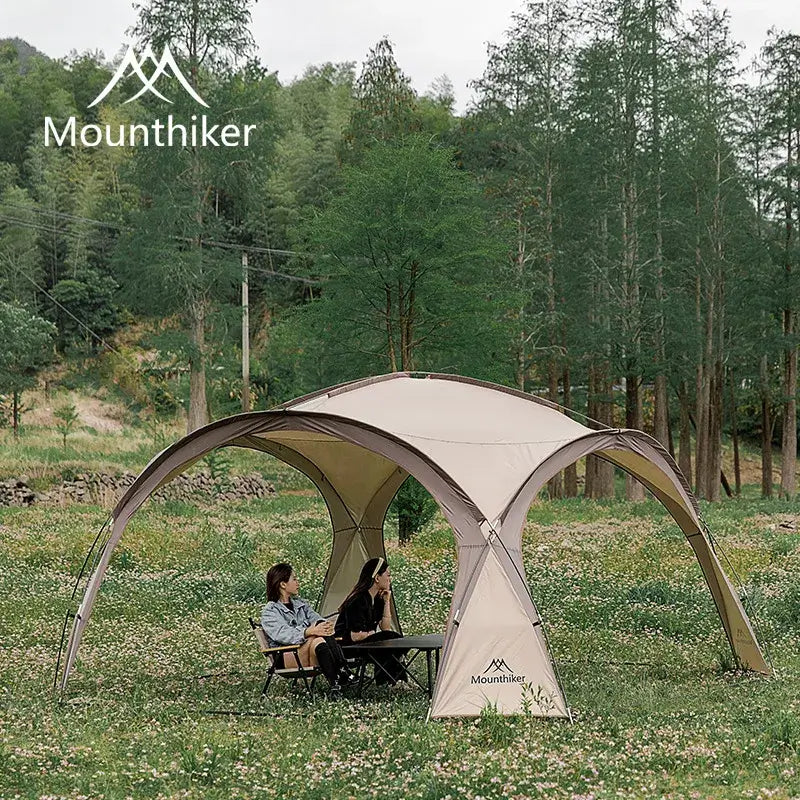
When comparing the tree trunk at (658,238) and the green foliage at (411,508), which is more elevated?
the tree trunk at (658,238)

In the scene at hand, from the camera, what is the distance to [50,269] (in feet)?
206

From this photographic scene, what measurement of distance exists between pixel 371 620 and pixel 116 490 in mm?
21740

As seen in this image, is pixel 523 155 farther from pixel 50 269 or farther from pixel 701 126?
pixel 50 269

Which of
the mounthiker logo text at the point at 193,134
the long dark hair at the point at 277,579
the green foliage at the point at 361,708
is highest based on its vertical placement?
the mounthiker logo text at the point at 193,134

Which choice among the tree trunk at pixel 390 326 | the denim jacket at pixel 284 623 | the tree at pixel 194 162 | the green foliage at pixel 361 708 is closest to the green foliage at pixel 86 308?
the tree at pixel 194 162

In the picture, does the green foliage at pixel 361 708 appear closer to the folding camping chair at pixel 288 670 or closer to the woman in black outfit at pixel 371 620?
the folding camping chair at pixel 288 670

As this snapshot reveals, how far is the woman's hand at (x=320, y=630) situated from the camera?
10305mm

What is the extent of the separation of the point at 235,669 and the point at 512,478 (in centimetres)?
370

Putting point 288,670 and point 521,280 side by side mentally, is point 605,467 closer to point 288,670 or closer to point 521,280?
point 521,280

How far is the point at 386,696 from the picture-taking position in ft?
34.3

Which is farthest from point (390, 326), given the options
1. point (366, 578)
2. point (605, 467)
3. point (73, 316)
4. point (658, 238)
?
point (73, 316)

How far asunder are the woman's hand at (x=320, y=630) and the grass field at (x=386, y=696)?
2.02 ft

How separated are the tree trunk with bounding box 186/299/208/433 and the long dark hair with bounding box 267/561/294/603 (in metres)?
26.4

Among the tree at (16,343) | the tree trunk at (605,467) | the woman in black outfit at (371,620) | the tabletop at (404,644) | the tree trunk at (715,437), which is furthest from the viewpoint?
the tree at (16,343)
